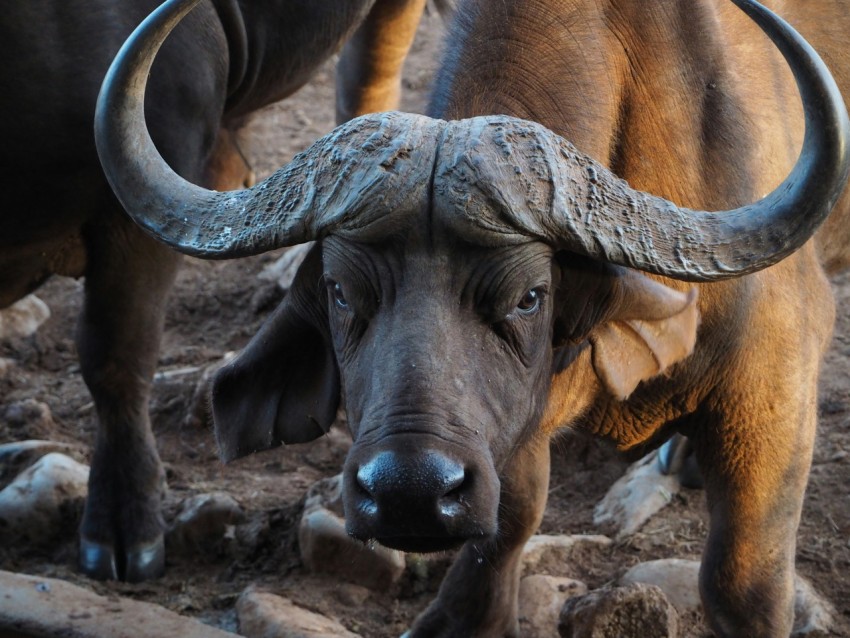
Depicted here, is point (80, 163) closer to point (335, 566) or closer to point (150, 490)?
point (150, 490)

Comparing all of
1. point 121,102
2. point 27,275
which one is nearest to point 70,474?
point 27,275

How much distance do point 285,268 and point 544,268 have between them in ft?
14.0

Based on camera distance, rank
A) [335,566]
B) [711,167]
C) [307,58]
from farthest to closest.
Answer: [307,58]
[335,566]
[711,167]

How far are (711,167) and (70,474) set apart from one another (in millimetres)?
3101

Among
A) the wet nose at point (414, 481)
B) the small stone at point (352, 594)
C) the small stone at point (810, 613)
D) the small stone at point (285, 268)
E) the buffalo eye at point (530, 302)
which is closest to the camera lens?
the wet nose at point (414, 481)

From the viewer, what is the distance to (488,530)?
2887 mm

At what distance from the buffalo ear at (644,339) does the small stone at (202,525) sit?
7.22 ft

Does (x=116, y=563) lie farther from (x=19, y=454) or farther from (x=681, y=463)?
(x=681, y=463)

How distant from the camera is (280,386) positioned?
149 inches

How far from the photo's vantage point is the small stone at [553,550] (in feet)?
16.1

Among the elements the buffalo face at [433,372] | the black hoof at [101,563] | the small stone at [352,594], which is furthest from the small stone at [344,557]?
the buffalo face at [433,372]

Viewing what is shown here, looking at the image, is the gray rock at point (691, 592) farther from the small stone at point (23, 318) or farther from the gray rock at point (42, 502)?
the small stone at point (23, 318)

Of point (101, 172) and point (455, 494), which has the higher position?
point (455, 494)

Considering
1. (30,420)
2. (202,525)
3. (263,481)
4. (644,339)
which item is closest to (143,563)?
(202,525)
